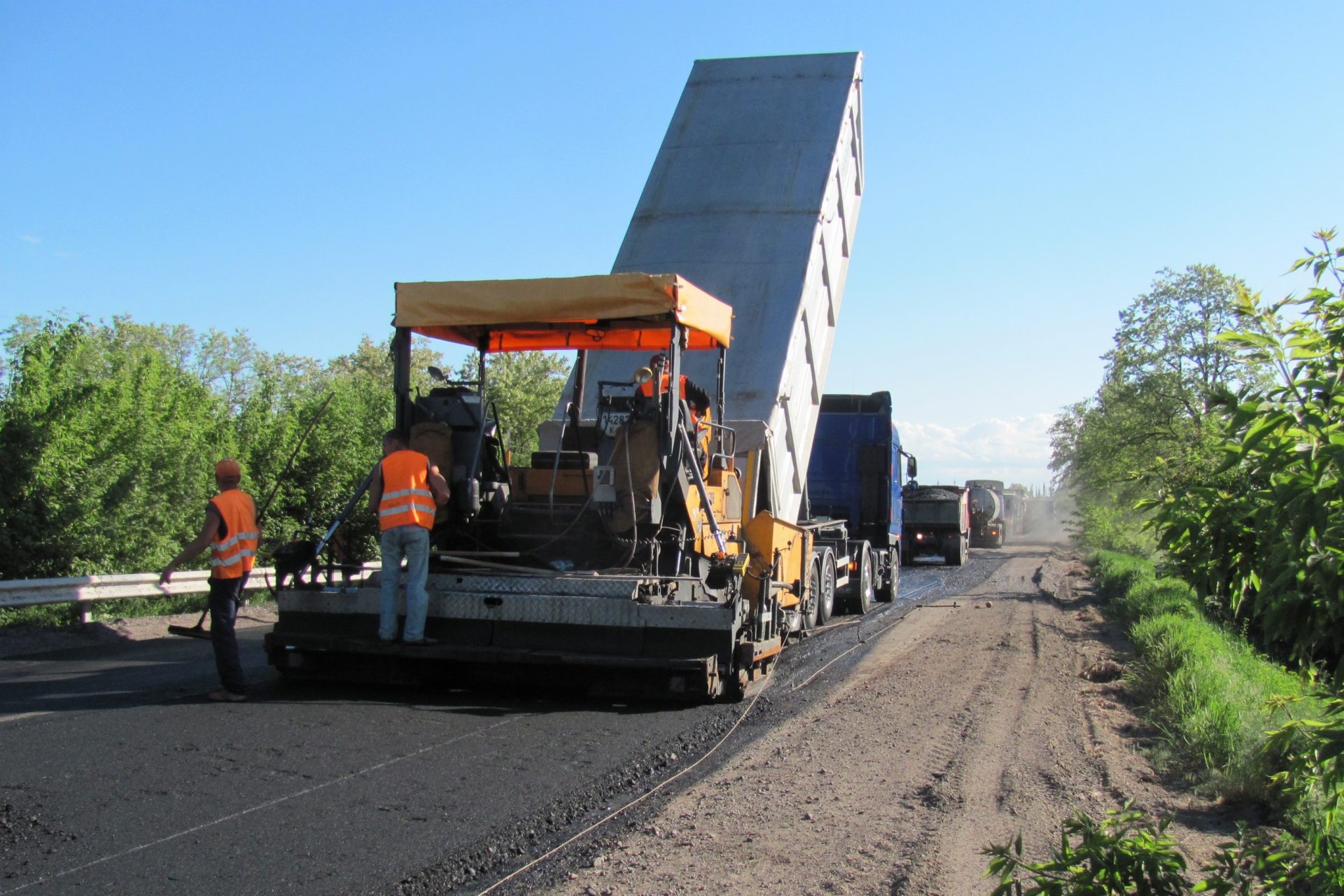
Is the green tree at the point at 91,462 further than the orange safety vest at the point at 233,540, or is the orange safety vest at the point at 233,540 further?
the green tree at the point at 91,462

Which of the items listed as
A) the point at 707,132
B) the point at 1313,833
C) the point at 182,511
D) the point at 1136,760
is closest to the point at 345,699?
the point at 1136,760

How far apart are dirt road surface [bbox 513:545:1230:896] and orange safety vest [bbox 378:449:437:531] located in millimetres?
2700

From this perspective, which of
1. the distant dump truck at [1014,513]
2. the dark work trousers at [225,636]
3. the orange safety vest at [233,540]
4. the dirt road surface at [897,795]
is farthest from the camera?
the distant dump truck at [1014,513]

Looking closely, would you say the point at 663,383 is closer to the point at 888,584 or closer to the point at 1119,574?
the point at 888,584

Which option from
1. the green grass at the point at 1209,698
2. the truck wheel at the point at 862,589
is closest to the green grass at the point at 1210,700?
the green grass at the point at 1209,698

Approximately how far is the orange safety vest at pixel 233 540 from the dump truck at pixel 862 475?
11.2m

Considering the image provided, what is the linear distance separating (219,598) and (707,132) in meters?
8.79

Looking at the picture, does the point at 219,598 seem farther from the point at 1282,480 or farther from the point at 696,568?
the point at 1282,480

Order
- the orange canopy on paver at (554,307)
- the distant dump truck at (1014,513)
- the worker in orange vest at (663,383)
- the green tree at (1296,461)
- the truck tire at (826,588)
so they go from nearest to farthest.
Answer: the green tree at (1296,461) → the orange canopy on paver at (554,307) → the worker in orange vest at (663,383) → the truck tire at (826,588) → the distant dump truck at (1014,513)

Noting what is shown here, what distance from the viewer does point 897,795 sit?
5.23 metres

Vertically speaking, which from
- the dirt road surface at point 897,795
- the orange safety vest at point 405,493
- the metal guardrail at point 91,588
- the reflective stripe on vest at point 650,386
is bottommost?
the dirt road surface at point 897,795

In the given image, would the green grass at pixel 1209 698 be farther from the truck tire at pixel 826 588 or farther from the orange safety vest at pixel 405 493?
the orange safety vest at pixel 405 493

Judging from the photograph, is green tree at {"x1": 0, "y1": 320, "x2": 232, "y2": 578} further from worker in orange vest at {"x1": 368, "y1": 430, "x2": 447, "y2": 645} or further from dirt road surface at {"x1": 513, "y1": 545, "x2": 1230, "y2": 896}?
dirt road surface at {"x1": 513, "y1": 545, "x2": 1230, "y2": 896}

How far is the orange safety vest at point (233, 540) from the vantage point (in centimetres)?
709
